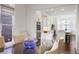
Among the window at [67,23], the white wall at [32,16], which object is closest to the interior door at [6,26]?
the white wall at [32,16]

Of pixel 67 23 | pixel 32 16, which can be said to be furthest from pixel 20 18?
Answer: pixel 67 23

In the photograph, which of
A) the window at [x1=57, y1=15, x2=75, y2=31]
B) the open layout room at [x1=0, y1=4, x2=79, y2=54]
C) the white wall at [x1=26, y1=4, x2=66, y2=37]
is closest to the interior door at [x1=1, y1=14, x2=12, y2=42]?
the open layout room at [x1=0, y1=4, x2=79, y2=54]

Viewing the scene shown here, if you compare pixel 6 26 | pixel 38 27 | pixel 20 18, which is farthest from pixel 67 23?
pixel 6 26

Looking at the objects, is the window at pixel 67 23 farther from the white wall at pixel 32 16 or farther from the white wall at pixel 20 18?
the white wall at pixel 20 18

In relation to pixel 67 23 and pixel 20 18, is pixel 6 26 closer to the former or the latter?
pixel 20 18

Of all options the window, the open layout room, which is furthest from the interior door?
the window

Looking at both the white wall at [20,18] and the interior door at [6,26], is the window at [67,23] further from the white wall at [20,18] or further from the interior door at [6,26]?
the interior door at [6,26]

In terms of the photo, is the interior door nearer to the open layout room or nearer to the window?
the open layout room

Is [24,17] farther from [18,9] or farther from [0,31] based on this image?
[0,31]

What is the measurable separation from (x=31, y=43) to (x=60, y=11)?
1.26ft
